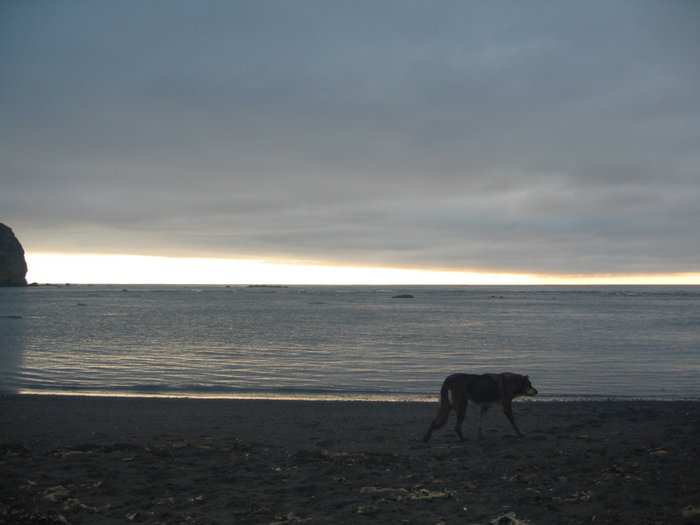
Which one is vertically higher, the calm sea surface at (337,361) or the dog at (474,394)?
the dog at (474,394)

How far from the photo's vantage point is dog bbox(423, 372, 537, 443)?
983cm

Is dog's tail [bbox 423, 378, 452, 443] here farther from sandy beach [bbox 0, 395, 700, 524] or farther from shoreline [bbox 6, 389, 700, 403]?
shoreline [bbox 6, 389, 700, 403]

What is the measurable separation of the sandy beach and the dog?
39cm

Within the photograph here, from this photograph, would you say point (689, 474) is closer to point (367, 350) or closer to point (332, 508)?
point (332, 508)

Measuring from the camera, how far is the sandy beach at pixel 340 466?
20.1 ft

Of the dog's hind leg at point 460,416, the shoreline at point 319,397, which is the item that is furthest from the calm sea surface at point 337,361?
the dog's hind leg at point 460,416

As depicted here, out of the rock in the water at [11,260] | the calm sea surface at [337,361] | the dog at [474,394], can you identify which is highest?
the rock in the water at [11,260]

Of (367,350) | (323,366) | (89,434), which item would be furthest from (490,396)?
(367,350)

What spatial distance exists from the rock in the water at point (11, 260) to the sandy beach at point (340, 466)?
146 meters

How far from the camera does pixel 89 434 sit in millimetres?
10188

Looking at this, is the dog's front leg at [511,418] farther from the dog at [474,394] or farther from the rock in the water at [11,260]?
the rock in the water at [11,260]

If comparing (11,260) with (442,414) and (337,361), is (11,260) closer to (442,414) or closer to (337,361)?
(337,361)

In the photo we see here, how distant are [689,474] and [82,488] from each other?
7760 millimetres

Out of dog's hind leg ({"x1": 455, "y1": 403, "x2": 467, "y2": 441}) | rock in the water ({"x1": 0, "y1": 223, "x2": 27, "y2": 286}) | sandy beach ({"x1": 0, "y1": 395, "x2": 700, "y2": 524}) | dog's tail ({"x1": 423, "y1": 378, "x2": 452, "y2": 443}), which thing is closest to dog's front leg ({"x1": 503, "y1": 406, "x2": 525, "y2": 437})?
sandy beach ({"x1": 0, "y1": 395, "x2": 700, "y2": 524})
